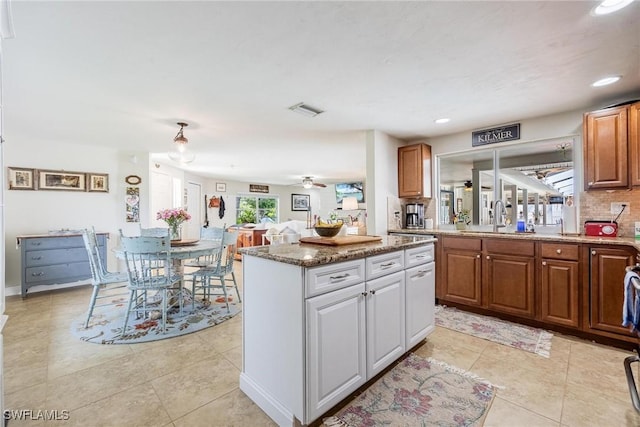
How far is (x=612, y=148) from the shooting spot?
2.60 m

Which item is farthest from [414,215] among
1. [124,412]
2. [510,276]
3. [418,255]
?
[124,412]

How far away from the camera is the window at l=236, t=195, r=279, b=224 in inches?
384

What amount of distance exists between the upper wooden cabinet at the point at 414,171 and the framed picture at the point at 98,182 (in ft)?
15.7

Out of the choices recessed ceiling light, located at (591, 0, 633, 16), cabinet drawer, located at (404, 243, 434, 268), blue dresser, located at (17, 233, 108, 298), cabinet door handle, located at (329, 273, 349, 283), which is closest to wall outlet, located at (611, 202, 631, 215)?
cabinet drawer, located at (404, 243, 434, 268)

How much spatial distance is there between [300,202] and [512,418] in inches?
402

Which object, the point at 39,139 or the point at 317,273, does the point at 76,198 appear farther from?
the point at 317,273

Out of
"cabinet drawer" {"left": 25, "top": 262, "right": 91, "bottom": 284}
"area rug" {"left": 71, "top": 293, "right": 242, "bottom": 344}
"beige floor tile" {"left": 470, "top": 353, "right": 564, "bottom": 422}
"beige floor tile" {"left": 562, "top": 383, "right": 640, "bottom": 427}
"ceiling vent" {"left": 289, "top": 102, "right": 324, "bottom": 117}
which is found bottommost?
"beige floor tile" {"left": 562, "top": 383, "right": 640, "bottom": 427}

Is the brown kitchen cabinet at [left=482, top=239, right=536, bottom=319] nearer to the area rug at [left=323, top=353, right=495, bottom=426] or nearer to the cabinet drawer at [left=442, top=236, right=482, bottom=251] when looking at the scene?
the cabinet drawer at [left=442, top=236, right=482, bottom=251]

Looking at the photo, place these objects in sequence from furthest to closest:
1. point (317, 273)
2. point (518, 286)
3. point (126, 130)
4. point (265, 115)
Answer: point (126, 130) < point (265, 115) < point (518, 286) < point (317, 273)

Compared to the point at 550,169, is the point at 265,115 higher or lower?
higher

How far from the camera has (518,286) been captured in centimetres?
294

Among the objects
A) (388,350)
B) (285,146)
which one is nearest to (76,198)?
(285,146)

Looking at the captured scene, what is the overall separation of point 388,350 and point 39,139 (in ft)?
18.1

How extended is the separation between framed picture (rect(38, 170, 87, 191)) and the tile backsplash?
22.3 feet
